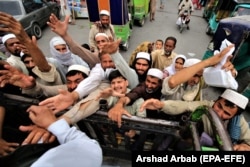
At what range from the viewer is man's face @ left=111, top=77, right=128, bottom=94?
75.7 inches

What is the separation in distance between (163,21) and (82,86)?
29.7 ft

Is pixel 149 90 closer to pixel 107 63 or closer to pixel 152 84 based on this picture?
pixel 152 84

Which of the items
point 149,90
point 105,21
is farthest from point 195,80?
point 105,21

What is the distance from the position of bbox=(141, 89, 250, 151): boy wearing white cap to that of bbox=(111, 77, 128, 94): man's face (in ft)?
1.25

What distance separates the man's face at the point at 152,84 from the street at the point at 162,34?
4.14m

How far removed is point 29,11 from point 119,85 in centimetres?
714

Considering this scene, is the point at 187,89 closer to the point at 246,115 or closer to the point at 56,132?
the point at 56,132

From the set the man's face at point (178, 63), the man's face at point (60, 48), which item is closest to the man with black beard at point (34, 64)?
the man's face at point (60, 48)

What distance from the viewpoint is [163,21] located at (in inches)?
386

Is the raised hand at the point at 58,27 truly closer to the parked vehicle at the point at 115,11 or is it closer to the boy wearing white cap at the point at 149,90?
the boy wearing white cap at the point at 149,90

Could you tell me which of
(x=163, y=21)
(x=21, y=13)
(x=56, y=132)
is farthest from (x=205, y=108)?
(x=163, y=21)

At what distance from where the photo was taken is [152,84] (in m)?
2.09

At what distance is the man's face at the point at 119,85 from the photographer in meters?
1.92

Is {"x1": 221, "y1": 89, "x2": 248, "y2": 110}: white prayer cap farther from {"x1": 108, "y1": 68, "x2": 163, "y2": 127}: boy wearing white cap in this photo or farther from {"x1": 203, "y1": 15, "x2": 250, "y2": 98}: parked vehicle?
{"x1": 203, "y1": 15, "x2": 250, "y2": 98}: parked vehicle
